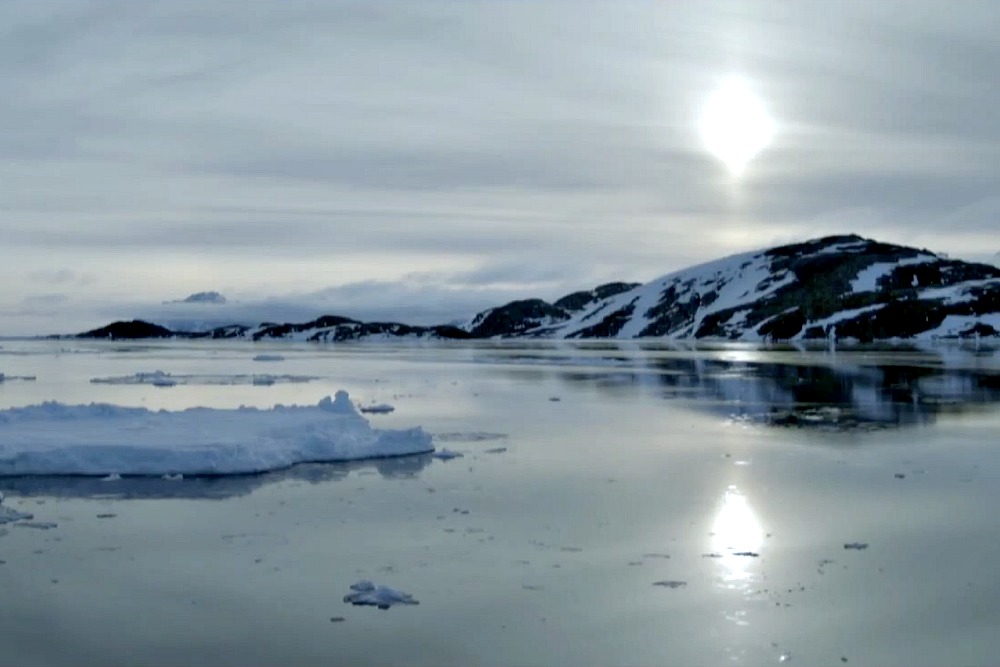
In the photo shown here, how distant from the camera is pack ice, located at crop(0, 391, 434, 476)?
19.4m

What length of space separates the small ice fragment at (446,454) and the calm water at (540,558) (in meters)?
0.32

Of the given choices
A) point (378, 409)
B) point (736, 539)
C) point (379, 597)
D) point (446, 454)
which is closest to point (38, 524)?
point (379, 597)

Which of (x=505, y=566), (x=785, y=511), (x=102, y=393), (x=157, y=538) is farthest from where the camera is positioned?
(x=102, y=393)

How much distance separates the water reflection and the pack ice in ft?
27.0

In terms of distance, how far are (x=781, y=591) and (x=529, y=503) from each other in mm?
5854

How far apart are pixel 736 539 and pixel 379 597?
5.42 metres

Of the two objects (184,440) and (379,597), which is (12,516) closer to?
(184,440)

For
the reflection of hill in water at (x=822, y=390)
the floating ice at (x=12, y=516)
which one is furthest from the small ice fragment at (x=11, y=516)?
the reflection of hill in water at (x=822, y=390)

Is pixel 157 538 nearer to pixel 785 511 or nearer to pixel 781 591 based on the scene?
pixel 781 591

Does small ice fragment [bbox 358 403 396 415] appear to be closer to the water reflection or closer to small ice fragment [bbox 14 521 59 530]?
the water reflection

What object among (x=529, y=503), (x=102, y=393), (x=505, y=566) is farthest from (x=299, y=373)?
(x=505, y=566)

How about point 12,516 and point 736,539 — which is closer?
point 736,539

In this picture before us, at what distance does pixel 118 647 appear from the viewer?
920 centimetres

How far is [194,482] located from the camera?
1847 cm
